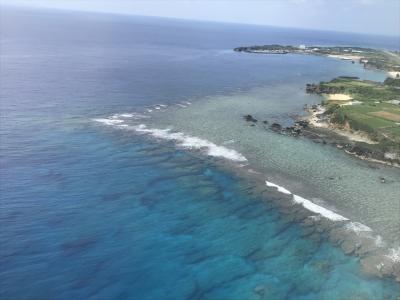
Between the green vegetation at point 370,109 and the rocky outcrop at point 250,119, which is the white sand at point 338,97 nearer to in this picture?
the green vegetation at point 370,109

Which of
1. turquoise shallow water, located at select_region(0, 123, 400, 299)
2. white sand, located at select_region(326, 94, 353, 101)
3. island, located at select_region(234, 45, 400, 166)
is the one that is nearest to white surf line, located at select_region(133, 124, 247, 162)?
turquoise shallow water, located at select_region(0, 123, 400, 299)

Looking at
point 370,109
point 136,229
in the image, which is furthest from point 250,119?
point 136,229

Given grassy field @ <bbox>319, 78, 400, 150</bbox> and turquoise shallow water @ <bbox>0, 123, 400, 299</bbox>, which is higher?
grassy field @ <bbox>319, 78, 400, 150</bbox>

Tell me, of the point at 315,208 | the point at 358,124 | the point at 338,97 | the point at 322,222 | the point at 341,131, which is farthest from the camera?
the point at 338,97

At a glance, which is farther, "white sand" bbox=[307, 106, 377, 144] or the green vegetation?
"white sand" bbox=[307, 106, 377, 144]

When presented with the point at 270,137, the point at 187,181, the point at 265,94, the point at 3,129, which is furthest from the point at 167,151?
the point at 265,94

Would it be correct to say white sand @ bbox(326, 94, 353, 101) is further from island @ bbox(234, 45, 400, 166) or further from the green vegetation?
the green vegetation

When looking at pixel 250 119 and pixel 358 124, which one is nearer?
→ pixel 358 124

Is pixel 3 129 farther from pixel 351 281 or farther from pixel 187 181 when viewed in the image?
pixel 351 281

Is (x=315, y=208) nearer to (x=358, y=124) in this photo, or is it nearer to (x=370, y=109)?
(x=358, y=124)

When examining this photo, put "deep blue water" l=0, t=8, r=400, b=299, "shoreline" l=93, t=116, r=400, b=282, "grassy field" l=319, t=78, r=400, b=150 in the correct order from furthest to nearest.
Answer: "grassy field" l=319, t=78, r=400, b=150 → "shoreline" l=93, t=116, r=400, b=282 → "deep blue water" l=0, t=8, r=400, b=299
